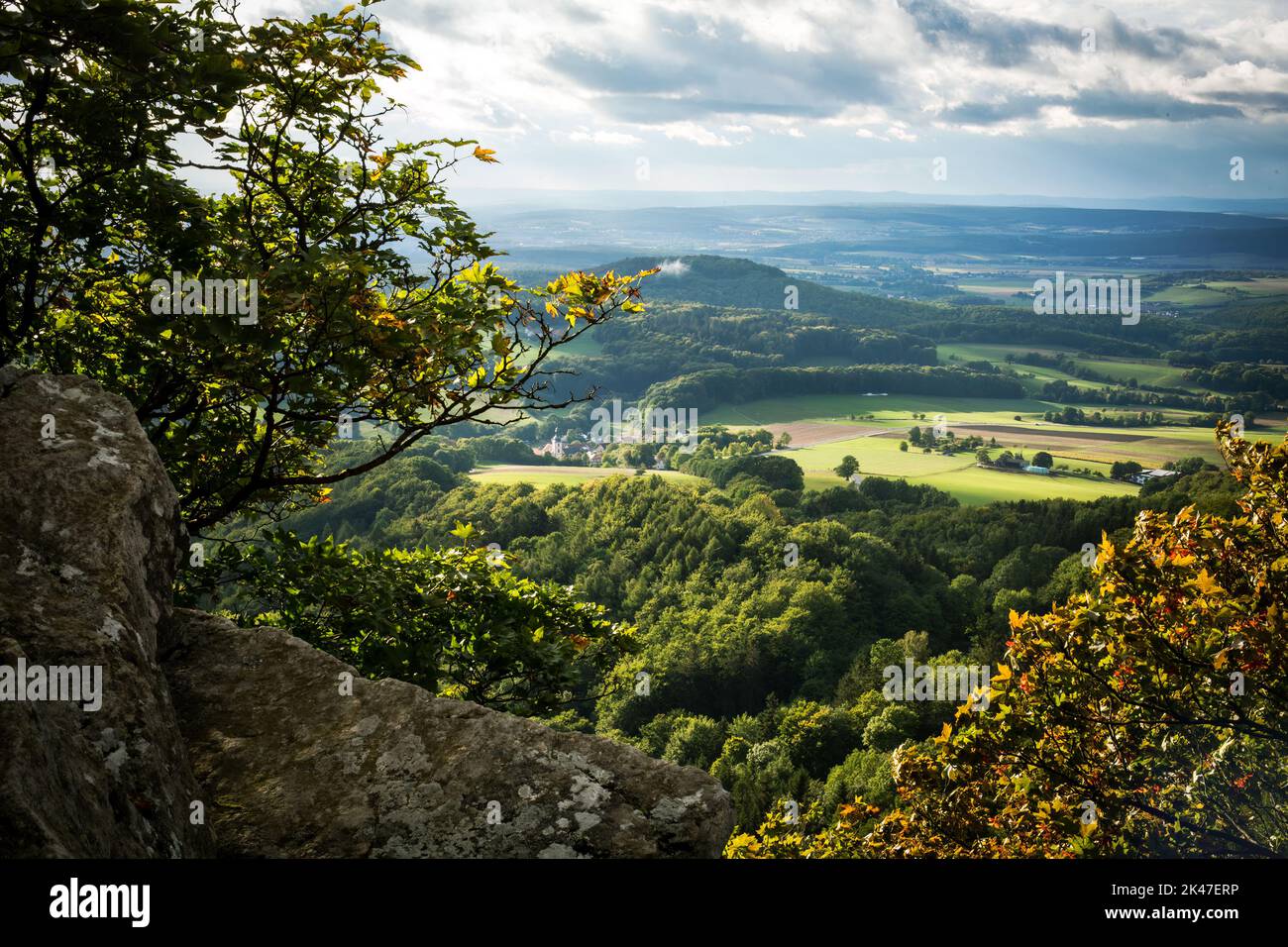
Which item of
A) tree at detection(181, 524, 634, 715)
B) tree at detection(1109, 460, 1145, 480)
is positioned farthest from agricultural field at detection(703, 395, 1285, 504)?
tree at detection(181, 524, 634, 715)

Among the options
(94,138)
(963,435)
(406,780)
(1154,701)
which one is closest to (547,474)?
(963,435)

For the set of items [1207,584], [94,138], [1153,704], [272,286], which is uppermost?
[94,138]

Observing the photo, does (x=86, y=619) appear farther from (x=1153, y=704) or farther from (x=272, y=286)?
(x=1153, y=704)

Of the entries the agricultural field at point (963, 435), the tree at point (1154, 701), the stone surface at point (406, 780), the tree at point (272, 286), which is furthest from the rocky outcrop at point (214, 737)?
the agricultural field at point (963, 435)

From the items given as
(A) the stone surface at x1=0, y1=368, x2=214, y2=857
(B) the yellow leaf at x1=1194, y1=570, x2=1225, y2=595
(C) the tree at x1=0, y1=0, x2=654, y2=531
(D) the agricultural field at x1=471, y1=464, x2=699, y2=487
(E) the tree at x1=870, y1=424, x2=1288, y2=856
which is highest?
(C) the tree at x1=0, y1=0, x2=654, y2=531

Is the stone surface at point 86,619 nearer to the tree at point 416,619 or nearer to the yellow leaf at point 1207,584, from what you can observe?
the tree at point 416,619

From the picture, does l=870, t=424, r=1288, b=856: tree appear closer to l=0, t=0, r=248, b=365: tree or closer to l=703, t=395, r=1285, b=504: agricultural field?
l=0, t=0, r=248, b=365: tree

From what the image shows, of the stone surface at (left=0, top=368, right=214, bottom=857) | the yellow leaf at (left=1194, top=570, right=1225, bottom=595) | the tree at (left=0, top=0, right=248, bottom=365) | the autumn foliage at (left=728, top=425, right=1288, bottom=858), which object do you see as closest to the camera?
the stone surface at (left=0, top=368, right=214, bottom=857)

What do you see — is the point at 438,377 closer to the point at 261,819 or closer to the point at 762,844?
the point at 261,819
